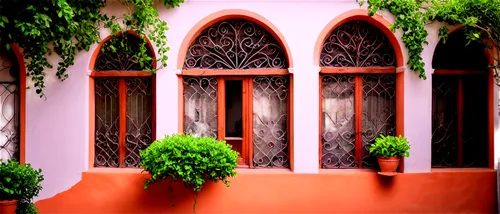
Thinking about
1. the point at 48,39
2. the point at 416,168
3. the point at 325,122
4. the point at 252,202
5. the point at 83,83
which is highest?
the point at 48,39

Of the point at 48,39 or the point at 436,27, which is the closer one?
the point at 48,39

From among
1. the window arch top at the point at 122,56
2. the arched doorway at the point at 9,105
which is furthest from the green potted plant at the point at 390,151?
the arched doorway at the point at 9,105

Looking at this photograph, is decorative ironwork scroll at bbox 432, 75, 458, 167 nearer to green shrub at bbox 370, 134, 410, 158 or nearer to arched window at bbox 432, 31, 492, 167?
arched window at bbox 432, 31, 492, 167

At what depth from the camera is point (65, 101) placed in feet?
22.9

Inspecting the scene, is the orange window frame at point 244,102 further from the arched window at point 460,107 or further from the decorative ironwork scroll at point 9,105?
the decorative ironwork scroll at point 9,105

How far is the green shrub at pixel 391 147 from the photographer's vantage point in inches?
261

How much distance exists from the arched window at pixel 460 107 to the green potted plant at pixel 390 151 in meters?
0.93

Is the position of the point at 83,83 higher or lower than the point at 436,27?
lower

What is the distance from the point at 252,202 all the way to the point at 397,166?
244cm

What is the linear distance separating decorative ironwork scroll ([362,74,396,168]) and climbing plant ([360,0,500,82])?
60 cm

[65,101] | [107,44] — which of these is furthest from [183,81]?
[65,101]

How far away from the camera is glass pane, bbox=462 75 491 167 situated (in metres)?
7.27

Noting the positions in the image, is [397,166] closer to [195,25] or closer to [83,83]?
[195,25]

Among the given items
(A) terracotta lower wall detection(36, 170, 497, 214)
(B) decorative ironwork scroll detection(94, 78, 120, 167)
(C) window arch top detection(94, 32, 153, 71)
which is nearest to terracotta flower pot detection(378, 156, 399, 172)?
(A) terracotta lower wall detection(36, 170, 497, 214)
